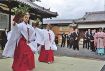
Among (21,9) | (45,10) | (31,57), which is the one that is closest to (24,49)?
(31,57)

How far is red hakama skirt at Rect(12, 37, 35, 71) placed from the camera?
9.50 meters

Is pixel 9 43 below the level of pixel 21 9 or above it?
below

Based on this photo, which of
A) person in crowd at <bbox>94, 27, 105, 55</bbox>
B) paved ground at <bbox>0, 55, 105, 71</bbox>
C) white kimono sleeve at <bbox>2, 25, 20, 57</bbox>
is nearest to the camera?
white kimono sleeve at <bbox>2, 25, 20, 57</bbox>

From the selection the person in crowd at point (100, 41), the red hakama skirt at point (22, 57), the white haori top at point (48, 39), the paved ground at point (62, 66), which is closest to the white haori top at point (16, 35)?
the red hakama skirt at point (22, 57)

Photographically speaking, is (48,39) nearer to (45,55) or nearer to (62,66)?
(45,55)

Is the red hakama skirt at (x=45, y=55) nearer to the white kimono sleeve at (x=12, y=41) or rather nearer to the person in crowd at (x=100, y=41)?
the white kimono sleeve at (x=12, y=41)

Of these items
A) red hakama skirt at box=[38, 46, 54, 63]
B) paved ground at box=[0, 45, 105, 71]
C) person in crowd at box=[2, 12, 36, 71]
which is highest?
person in crowd at box=[2, 12, 36, 71]

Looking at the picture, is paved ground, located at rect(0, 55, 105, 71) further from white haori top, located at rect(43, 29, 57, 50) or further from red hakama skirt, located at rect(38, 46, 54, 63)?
white haori top, located at rect(43, 29, 57, 50)

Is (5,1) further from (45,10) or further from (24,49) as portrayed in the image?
(24,49)

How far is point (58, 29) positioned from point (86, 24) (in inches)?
170

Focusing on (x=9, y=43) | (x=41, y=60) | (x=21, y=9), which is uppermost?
(x=21, y=9)

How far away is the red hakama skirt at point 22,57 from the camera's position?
31.2 feet

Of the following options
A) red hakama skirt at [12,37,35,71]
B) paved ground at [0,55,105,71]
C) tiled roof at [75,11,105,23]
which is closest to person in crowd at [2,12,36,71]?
red hakama skirt at [12,37,35,71]

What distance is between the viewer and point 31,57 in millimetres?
9680
